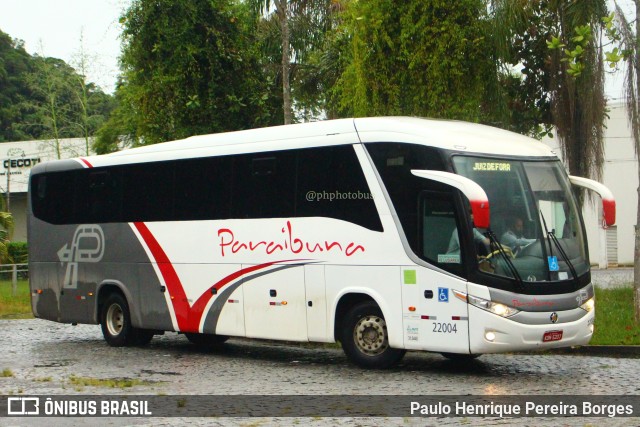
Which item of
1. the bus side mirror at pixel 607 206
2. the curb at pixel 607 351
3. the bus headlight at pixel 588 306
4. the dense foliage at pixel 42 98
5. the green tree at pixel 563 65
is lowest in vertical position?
the curb at pixel 607 351

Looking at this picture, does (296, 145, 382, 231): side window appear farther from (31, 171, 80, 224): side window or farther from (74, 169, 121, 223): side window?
(31, 171, 80, 224): side window

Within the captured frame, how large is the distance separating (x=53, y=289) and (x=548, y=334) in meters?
10.5

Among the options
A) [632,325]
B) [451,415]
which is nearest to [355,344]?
[451,415]

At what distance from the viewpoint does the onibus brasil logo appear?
19109 millimetres

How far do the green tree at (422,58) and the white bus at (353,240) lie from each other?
15.1ft

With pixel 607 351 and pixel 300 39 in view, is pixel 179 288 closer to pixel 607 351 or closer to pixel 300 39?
pixel 607 351

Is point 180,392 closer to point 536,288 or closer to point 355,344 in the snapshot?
point 355,344

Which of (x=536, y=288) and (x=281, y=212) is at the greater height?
(x=281, y=212)

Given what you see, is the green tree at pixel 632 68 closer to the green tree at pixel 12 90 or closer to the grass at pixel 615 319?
the grass at pixel 615 319

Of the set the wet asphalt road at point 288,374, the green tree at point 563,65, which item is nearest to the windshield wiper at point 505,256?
the wet asphalt road at point 288,374

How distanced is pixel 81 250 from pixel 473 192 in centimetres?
925

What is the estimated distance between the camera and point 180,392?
12523 mm

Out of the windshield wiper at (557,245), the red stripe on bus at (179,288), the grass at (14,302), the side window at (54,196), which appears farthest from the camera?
the grass at (14,302)

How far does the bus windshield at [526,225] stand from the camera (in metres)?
13.4
